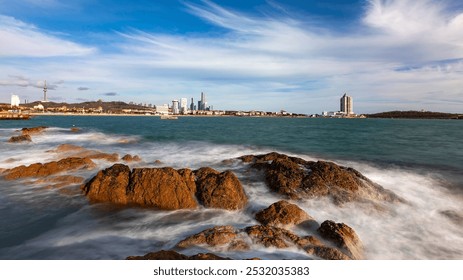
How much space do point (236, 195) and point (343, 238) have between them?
394cm

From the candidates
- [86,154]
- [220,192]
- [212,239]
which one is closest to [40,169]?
[86,154]

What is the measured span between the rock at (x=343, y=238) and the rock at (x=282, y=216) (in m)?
0.68

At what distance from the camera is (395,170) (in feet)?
59.1

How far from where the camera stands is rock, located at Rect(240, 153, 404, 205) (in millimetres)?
10574

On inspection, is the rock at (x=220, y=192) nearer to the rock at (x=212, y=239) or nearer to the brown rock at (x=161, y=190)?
the brown rock at (x=161, y=190)

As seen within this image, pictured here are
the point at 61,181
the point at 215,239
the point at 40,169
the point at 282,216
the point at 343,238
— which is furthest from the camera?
the point at 40,169

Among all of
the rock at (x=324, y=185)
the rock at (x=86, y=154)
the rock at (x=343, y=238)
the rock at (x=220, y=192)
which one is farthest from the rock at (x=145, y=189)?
the rock at (x=86, y=154)

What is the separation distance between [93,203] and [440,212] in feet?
41.6

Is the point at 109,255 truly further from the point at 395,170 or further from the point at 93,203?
the point at 395,170

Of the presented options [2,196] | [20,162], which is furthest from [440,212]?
[20,162]

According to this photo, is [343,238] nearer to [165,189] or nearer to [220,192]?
[220,192]

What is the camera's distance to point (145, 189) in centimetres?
995

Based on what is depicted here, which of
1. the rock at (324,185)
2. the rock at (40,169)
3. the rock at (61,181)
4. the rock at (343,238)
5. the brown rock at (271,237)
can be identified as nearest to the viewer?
the brown rock at (271,237)

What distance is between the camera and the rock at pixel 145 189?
9.64 metres
